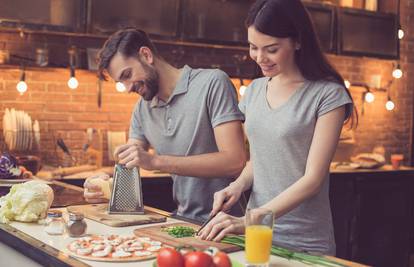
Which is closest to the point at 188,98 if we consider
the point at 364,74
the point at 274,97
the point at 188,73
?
the point at 188,73

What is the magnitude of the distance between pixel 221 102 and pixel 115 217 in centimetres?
68

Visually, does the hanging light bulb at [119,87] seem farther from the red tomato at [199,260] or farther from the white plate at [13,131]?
the red tomato at [199,260]

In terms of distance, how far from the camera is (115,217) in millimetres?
2631

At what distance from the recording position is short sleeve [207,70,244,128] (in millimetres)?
2857

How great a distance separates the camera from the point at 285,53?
2.42 m

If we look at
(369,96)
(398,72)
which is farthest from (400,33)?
(369,96)

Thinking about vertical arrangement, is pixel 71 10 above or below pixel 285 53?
above

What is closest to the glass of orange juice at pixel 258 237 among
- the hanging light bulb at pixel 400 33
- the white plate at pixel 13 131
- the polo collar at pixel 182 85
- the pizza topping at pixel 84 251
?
the pizza topping at pixel 84 251

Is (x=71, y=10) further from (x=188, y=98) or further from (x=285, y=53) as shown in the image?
(x=285, y=53)

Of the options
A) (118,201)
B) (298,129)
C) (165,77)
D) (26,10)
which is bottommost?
(118,201)

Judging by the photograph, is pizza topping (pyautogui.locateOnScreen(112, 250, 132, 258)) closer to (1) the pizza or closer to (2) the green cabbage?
(1) the pizza

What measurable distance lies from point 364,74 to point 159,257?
19.2 feet

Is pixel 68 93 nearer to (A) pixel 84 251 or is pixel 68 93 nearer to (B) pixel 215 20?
(B) pixel 215 20

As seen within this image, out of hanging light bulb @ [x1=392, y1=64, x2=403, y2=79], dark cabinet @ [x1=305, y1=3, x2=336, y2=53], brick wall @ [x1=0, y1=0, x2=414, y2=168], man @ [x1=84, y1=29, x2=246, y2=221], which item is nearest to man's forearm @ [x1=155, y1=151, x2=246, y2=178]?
man @ [x1=84, y1=29, x2=246, y2=221]
